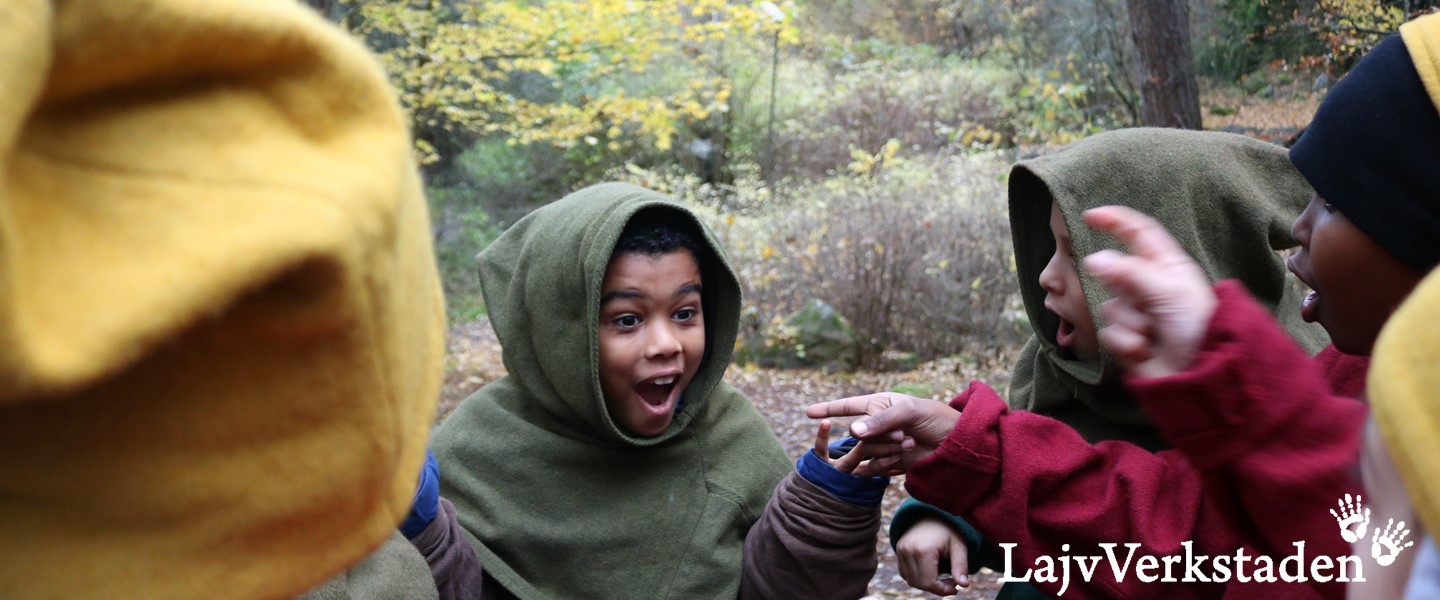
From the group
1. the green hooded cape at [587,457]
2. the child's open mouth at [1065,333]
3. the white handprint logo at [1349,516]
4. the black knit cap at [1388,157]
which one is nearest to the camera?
the white handprint logo at [1349,516]

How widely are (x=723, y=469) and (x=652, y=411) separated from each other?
1.02 feet

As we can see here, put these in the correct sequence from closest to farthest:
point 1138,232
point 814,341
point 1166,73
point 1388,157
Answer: point 1138,232, point 1388,157, point 1166,73, point 814,341

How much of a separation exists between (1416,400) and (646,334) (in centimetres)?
190

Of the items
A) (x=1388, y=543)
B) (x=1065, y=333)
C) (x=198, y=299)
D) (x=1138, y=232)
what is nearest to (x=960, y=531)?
(x=1065, y=333)

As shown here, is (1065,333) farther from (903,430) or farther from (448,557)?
(448,557)

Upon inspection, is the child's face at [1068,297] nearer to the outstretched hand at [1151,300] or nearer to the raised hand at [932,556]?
the raised hand at [932,556]

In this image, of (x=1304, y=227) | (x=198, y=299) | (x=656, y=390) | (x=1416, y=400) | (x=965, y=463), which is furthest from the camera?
(x=656, y=390)

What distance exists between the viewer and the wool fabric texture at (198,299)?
24.3 inches

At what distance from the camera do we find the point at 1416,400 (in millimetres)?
774

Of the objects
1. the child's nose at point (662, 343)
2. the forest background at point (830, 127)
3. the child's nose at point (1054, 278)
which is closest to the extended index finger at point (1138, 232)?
the child's nose at point (1054, 278)

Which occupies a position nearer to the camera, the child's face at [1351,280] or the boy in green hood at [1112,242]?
the child's face at [1351,280]

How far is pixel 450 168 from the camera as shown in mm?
18125

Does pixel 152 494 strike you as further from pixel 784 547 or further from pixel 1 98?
pixel 784 547

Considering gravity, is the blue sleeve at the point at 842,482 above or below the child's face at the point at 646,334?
below
